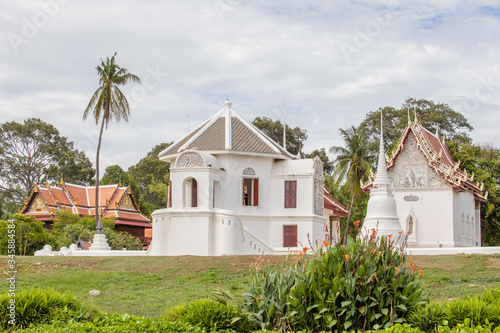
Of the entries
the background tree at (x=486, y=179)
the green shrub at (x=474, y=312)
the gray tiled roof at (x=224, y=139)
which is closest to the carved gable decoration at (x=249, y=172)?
the gray tiled roof at (x=224, y=139)

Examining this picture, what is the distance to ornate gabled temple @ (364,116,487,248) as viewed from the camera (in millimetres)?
37781

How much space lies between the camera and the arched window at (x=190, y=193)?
2945 cm

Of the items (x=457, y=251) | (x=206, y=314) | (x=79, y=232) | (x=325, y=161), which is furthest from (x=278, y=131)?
(x=206, y=314)

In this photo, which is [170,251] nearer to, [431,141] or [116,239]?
[116,239]

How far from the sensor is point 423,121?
57.7 metres

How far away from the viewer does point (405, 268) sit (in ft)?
33.7

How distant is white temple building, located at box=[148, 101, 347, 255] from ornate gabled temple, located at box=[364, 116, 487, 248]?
354 inches

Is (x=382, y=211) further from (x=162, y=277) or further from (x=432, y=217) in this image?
(x=432, y=217)

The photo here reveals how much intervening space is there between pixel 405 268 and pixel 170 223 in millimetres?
18754

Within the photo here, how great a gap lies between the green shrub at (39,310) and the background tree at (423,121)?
5000 cm

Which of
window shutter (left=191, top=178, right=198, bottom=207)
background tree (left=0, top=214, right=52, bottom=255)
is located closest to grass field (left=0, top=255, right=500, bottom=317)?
window shutter (left=191, top=178, right=198, bottom=207)

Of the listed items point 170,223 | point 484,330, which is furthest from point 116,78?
point 484,330

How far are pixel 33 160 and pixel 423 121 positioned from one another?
133 feet

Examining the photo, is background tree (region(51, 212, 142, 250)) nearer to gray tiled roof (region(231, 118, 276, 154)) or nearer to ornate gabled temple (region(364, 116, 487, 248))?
gray tiled roof (region(231, 118, 276, 154))
